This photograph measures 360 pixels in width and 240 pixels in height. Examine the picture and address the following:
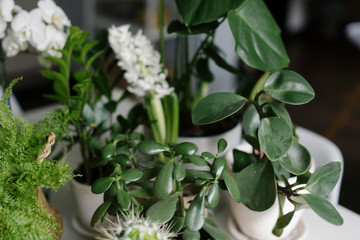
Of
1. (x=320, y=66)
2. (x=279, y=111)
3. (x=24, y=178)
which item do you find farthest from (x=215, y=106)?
(x=320, y=66)

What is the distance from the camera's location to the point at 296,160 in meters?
0.66

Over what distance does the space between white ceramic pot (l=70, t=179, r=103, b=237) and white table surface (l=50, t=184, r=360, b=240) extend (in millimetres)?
15

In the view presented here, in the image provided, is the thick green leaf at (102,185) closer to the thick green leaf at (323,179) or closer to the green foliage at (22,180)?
the green foliage at (22,180)

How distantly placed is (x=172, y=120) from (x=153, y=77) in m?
0.13

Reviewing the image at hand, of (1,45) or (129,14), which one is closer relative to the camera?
(1,45)

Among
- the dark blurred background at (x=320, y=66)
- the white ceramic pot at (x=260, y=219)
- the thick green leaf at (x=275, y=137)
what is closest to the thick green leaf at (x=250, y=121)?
the white ceramic pot at (x=260, y=219)

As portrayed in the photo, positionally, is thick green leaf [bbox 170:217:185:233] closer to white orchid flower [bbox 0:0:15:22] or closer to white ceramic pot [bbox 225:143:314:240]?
white ceramic pot [bbox 225:143:314:240]

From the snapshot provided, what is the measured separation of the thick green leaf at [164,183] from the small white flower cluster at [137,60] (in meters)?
0.24

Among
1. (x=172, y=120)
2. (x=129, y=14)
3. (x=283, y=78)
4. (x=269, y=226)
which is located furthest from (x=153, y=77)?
(x=129, y=14)

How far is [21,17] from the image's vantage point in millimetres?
736

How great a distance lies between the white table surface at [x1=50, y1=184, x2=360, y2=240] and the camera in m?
0.81

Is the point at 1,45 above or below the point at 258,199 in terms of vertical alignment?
above

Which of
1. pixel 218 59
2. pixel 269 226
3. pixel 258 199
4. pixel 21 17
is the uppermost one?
pixel 21 17

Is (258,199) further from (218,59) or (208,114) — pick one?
(218,59)
